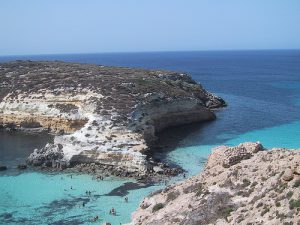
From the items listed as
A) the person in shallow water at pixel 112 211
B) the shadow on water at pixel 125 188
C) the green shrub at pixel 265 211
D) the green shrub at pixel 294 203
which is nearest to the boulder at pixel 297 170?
the green shrub at pixel 294 203

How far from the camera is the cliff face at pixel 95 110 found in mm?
46656

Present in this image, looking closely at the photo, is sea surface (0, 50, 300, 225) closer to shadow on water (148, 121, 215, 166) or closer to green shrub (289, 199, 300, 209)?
shadow on water (148, 121, 215, 166)

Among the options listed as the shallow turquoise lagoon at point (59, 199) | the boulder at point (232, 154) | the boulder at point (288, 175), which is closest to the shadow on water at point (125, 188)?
the shallow turquoise lagoon at point (59, 199)

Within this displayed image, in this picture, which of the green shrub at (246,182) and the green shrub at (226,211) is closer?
the green shrub at (226,211)

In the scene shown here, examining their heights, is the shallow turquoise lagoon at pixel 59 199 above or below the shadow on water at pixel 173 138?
below

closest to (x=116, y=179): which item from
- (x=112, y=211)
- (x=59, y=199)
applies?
(x=59, y=199)

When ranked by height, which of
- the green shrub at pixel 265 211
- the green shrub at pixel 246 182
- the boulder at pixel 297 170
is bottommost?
the green shrub at pixel 265 211

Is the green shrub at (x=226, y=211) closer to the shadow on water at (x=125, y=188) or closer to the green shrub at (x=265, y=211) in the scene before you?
the green shrub at (x=265, y=211)

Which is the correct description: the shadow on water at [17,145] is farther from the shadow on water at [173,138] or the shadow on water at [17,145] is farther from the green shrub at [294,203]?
the green shrub at [294,203]

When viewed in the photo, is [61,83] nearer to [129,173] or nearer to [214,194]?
[129,173]

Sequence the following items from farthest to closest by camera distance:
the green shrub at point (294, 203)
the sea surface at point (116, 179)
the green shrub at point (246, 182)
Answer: the sea surface at point (116, 179) < the green shrub at point (246, 182) < the green shrub at point (294, 203)

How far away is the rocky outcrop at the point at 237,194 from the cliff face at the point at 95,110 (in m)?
17.3

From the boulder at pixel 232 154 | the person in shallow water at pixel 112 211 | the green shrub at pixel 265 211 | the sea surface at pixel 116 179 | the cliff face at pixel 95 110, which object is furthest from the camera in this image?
the cliff face at pixel 95 110

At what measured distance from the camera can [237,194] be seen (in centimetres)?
2297
